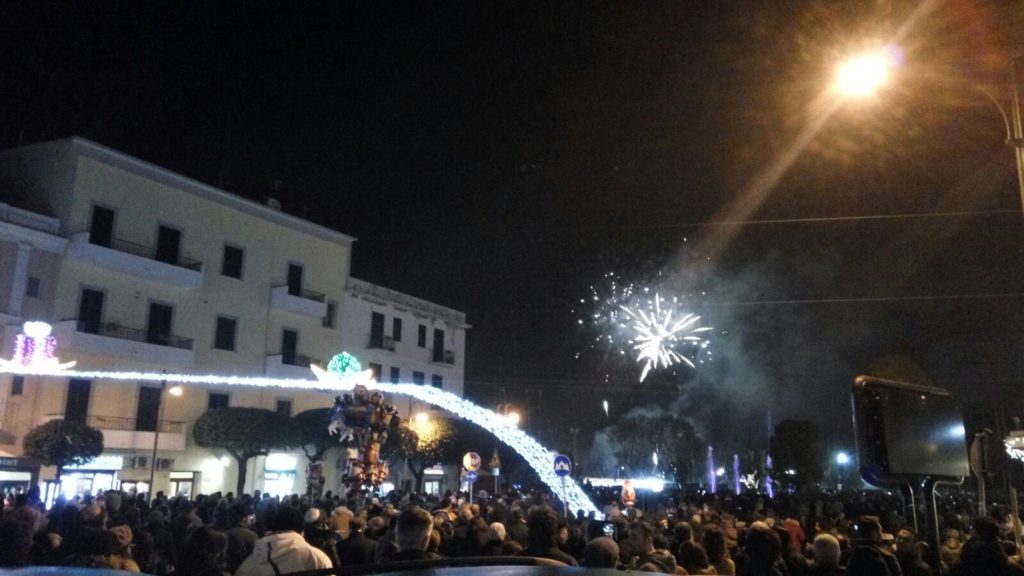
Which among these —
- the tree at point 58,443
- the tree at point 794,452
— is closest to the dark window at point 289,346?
the tree at point 58,443

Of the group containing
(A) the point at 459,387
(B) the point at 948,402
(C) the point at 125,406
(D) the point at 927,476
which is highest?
(A) the point at 459,387

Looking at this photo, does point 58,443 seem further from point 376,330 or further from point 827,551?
point 827,551

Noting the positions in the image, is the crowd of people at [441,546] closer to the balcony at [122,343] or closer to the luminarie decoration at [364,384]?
the luminarie decoration at [364,384]

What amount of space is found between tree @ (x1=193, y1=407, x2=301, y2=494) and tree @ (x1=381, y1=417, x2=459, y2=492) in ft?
16.1

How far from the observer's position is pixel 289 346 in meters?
36.3

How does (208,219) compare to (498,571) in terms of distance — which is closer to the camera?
(498,571)

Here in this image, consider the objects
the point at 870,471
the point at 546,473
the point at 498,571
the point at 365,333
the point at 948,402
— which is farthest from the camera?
the point at 365,333

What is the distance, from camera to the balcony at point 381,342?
136 ft

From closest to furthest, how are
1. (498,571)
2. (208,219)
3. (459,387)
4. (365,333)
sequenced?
(498,571)
(208,219)
(365,333)
(459,387)

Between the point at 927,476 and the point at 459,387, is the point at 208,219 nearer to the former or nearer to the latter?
the point at 459,387

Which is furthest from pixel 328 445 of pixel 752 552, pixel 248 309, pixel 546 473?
pixel 752 552

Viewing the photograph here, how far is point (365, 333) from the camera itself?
41.1m

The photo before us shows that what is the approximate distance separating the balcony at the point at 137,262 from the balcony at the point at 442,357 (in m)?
16.0

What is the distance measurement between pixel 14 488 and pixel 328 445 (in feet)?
37.2
